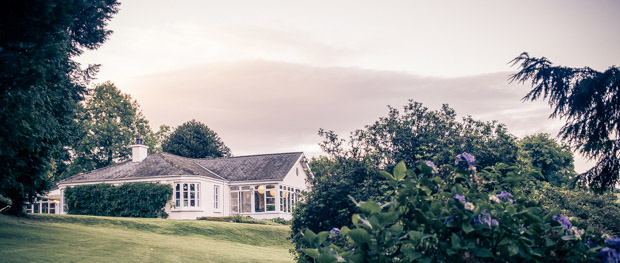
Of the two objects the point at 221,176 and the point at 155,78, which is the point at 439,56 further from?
the point at 221,176

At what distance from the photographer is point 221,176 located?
43.1m

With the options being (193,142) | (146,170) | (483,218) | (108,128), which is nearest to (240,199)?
(146,170)

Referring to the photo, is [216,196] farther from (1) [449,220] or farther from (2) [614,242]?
(2) [614,242]

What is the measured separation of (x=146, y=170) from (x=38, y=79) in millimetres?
29844

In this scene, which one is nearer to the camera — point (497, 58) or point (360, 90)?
point (497, 58)

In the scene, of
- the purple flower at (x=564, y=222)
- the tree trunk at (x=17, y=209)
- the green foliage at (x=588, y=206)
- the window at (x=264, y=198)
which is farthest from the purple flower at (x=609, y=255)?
the window at (x=264, y=198)

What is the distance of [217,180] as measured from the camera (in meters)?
40.1

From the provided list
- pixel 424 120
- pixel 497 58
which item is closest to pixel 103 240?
pixel 424 120

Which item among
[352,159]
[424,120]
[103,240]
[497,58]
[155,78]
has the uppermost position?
[155,78]

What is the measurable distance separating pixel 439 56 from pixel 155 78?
18.9m

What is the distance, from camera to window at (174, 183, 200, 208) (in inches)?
1412

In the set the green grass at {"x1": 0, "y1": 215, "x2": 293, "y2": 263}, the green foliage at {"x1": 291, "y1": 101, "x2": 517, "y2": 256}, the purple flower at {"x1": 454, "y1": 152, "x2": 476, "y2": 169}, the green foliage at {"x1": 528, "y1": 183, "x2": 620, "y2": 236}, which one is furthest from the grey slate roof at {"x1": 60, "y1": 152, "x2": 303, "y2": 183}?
the purple flower at {"x1": 454, "y1": 152, "x2": 476, "y2": 169}

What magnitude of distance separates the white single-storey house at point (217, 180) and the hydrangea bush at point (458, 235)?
33.5 m

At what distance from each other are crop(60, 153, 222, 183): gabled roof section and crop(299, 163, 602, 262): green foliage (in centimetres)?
3484
